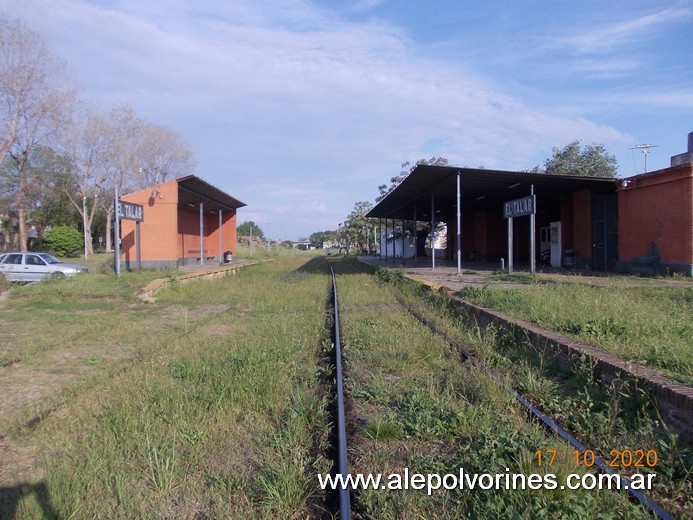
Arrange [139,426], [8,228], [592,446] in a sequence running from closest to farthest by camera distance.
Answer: [592,446] → [139,426] → [8,228]

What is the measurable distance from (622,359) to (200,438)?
4416 mm

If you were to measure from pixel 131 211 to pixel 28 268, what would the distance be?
4.57 metres

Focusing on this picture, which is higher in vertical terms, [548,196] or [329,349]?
[548,196]

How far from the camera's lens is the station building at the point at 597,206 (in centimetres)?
1655

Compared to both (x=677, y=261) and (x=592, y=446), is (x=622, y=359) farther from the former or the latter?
(x=677, y=261)

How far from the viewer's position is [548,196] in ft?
82.0

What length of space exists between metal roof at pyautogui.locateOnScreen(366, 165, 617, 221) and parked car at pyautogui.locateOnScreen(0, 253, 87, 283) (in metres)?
14.6

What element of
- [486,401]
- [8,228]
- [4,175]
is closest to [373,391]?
[486,401]

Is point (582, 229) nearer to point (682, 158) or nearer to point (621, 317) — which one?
point (682, 158)

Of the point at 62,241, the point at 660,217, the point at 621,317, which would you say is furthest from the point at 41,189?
the point at 621,317

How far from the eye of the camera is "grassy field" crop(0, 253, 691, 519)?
11.0ft

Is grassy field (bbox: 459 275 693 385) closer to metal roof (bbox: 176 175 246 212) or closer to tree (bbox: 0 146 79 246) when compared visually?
metal roof (bbox: 176 175 246 212)

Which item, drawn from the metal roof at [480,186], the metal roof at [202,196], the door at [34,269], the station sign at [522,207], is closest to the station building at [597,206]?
the metal roof at [480,186]

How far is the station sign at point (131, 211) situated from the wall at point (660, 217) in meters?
18.9
